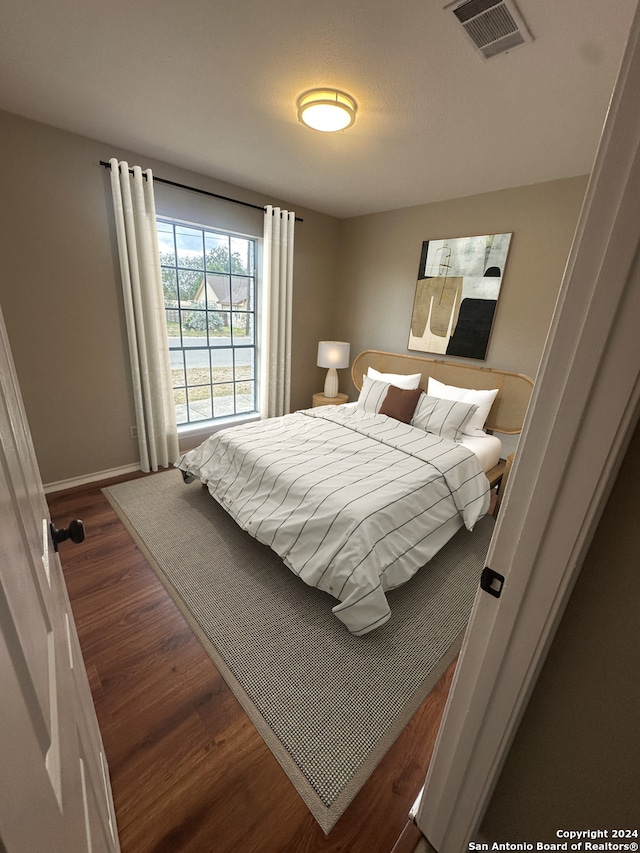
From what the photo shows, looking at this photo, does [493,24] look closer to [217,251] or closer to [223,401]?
[217,251]

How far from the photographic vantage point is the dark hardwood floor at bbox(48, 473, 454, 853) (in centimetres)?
102

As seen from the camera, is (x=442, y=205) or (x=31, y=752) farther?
(x=442, y=205)

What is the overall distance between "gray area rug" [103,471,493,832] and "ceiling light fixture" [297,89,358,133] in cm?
248

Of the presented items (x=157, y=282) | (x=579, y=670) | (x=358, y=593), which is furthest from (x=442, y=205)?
(x=579, y=670)

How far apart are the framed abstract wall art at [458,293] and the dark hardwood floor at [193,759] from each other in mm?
2729

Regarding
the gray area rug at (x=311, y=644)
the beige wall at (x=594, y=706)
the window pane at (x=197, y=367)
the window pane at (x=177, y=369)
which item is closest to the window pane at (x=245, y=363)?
the window pane at (x=197, y=367)

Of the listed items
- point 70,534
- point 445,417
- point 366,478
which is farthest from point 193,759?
point 445,417

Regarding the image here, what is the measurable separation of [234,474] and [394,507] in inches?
44.5

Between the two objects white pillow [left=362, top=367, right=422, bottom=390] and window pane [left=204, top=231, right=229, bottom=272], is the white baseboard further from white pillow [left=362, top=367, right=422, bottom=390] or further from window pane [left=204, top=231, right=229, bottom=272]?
white pillow [left=362, top=367, right=422, bottom=390]

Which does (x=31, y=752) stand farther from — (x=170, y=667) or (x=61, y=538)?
(x=170, y=667)

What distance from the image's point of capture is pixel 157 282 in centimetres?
281

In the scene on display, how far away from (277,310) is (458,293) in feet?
5.99

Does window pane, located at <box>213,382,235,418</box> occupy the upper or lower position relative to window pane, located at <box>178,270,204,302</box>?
lower

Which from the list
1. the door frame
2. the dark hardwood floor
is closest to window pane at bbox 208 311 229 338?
the dark hardwood floor
